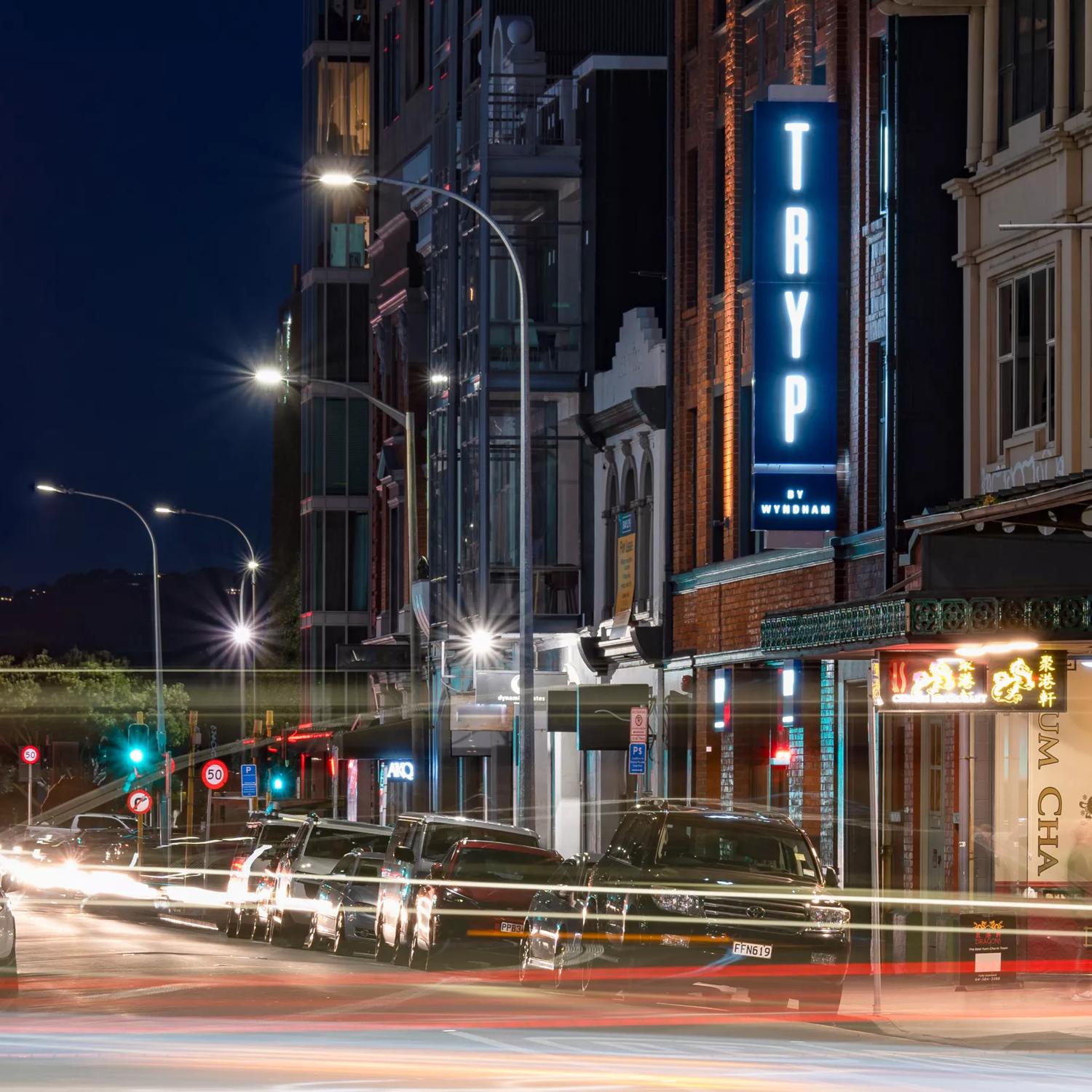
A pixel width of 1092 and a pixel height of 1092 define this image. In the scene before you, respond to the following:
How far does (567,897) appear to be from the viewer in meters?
22.0

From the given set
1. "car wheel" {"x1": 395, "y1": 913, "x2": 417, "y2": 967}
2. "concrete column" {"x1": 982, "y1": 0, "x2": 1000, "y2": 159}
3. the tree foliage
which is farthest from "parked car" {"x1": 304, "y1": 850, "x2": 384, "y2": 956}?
the tree foliage

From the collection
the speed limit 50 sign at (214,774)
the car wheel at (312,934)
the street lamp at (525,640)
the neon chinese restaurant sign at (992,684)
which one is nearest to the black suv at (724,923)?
the neon chinese restaurant sign at (992,684)

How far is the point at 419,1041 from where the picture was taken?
14.8 meters

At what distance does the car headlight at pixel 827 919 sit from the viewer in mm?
20641

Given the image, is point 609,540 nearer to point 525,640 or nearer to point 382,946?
point 525,640

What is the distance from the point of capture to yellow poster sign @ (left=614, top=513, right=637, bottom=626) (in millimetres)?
40594

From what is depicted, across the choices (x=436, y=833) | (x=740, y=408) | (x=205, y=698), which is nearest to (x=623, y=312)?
(x=740, y=408)

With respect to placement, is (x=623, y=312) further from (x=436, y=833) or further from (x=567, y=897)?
(x=567, y=897)

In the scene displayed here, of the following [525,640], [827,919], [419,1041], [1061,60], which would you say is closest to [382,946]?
[525,640]

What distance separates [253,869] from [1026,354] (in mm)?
13980

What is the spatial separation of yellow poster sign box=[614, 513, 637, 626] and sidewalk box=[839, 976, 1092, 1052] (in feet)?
54.9

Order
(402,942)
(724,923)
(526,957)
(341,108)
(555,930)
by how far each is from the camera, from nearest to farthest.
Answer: (724,923), (555,930), (526,957), (402,942), (341,108)

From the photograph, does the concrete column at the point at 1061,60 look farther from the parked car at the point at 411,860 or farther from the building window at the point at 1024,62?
the parked car at the point at 411,860

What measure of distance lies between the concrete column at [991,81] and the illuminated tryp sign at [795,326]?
309cm
